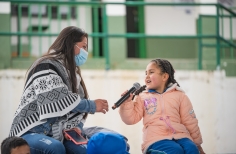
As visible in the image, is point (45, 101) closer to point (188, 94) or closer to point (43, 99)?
point (43, 99)

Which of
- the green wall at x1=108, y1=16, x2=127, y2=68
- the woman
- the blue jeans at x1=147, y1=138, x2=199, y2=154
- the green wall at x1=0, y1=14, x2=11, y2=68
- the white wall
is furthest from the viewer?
the green wall at x1=108, y1=16, x2=127, y2=68

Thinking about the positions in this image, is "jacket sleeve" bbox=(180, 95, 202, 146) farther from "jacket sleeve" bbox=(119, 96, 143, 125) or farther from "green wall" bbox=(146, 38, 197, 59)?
"green wall" bbox=(146, 38, 197, 59)

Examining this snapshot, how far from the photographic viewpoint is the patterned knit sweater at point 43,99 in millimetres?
4191

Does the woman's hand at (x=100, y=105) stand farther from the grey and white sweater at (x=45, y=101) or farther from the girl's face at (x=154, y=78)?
the girl's face at (x=154, y=78)

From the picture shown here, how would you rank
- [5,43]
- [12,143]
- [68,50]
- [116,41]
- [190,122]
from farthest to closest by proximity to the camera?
[116,41] → [5,43] → [190,122] → [68,50] → [12,143]

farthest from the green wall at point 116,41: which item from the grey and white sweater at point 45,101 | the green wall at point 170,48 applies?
the grey and white sweater at point 45,101

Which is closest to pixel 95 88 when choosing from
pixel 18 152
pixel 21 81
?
pixel 21 81

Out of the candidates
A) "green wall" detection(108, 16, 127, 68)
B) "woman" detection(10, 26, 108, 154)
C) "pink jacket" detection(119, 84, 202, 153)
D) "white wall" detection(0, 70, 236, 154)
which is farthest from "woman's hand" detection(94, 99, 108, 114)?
"green wall" detection(108, 16, 127, 68)

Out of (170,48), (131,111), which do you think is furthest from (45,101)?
(170,48)

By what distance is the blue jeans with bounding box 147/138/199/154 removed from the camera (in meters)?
4.28

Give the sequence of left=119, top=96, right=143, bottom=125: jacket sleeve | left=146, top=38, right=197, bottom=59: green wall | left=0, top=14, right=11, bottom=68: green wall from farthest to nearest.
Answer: left=146, top=38, right=197, bottom=59: green wall, left=0, top=14, right=11, bottom=68: green wall, left=119, top=96, right=143, bottom=125: jacket sleeve

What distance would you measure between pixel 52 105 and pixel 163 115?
91cm

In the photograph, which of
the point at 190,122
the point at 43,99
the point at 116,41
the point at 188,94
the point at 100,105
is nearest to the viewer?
the point at 43,99

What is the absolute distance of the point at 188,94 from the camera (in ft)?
23.1
